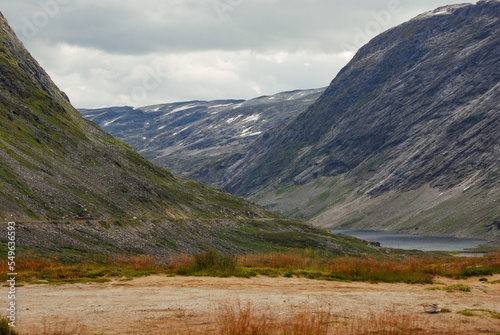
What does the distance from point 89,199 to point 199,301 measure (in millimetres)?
59551

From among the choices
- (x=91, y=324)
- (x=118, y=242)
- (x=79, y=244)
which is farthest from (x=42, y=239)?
(x=91, y=324)

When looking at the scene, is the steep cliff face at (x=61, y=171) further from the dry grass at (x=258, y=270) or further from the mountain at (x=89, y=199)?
the dry grass at (x=258, y=270)

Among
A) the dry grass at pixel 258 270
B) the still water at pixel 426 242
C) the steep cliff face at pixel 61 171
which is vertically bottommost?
the still water at pixel 426 242

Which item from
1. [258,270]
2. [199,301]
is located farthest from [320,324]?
[258,270]

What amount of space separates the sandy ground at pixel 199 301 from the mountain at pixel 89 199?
84.4 feet

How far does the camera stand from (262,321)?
16.8 metres

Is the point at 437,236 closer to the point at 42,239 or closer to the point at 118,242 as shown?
the point at 118,242

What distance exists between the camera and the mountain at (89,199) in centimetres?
5947

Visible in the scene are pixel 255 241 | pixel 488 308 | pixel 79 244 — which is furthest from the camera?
pixel 255 241

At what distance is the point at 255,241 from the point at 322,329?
3105 inches

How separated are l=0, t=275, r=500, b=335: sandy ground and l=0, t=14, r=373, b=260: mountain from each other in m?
25.7

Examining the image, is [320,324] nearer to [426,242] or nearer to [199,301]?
[199,301]

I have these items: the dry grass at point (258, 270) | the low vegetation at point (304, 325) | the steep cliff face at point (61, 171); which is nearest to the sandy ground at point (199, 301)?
the low vegetation at point (304, 325)

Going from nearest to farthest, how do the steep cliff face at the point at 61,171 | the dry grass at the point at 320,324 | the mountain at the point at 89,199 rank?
the dry grass at the point at 320,324 → the mountain at the point at 89,199 → the steep cliff face at the point at 61,171
